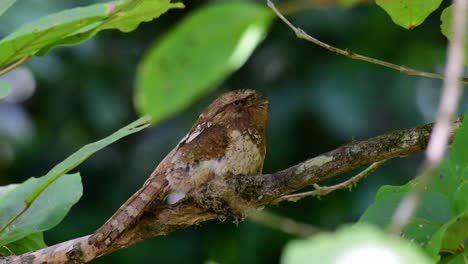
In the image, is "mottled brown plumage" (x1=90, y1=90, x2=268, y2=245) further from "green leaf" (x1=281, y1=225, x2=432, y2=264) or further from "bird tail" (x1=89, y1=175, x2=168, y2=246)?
"green leaf" (x1=281, y1=225, x2=432, y2=264)

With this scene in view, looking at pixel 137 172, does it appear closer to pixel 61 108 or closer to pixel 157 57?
pixel 61 108

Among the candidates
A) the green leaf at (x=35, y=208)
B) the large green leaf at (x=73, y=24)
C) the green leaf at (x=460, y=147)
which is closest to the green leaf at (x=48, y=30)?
the large green leaf at (x=73, y=24)

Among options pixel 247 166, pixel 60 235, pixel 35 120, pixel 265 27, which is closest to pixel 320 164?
pixel 247 166

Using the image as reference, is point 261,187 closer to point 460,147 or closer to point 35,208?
point 35,208

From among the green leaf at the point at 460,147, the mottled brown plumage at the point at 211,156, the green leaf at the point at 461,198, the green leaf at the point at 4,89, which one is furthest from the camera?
the mottled brown plumage at the point at 211,156

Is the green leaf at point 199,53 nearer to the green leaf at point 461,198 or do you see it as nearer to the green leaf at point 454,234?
the green leaf at point 454,234

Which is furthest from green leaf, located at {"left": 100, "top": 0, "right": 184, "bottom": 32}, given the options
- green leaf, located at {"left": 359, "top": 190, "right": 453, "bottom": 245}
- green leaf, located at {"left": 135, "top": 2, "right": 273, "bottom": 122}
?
green leaf, located at {"left": 135, "top": 2, "right": 273, "bottom": 122}
